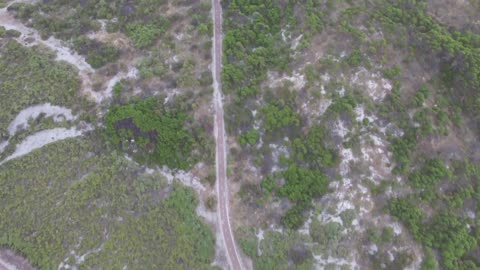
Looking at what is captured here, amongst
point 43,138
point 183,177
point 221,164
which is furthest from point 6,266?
point 221,164

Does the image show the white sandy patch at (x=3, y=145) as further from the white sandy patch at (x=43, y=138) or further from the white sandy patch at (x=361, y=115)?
the white sandy patch at (x=361, y=115)

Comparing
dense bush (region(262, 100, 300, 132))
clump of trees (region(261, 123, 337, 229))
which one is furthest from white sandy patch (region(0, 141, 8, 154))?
dense bush (region(262, 100, 300, 132))

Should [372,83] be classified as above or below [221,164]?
above

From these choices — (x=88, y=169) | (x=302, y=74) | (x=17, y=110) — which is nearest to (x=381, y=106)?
(x=302, y=74)

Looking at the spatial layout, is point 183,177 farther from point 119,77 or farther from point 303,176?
point 119,77

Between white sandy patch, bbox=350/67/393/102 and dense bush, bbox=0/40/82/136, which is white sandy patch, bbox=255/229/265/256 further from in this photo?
dense bush, bbox=0/40/82/136
